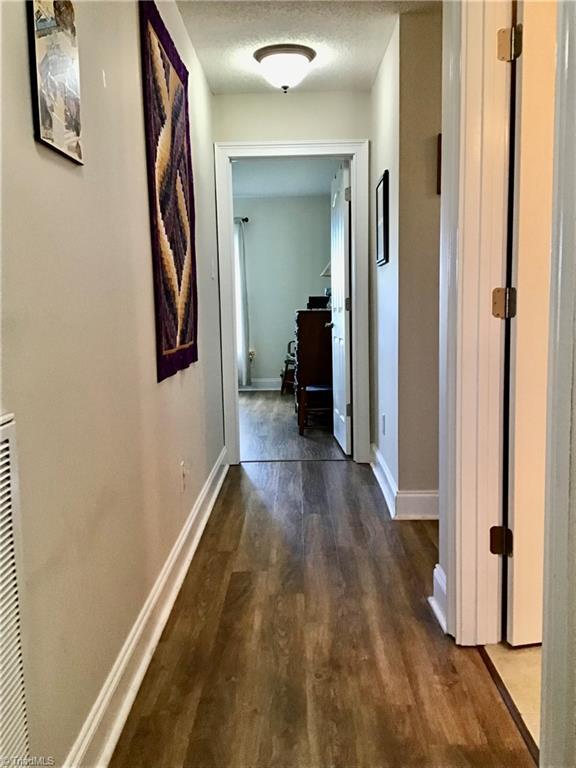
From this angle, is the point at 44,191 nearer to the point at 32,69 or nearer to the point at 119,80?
the point at 32,69

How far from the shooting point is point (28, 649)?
1.04 meters

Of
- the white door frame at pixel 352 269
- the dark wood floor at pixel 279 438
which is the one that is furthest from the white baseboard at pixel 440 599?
the dark wood floor at pixel 279 438

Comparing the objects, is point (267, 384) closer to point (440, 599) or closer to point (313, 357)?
A: point (313, 357)

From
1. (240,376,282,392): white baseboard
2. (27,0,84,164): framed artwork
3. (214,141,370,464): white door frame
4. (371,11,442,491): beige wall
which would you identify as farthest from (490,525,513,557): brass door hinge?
(240,376,282,392): white baseboard

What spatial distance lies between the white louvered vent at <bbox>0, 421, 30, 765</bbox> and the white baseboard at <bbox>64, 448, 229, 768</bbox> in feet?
1.08

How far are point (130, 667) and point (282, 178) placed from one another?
210 inches

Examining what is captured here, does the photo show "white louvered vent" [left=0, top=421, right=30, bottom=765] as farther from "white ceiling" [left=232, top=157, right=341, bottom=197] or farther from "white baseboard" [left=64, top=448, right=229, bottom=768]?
"white ceiling" [left=232, top=157, right=341, bottom=197]

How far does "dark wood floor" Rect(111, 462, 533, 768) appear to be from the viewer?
145 cm

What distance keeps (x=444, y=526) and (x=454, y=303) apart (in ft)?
2.43

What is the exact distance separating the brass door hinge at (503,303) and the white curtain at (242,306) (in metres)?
5.70

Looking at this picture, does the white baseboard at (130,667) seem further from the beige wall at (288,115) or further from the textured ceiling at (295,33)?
the beige wall at (288,115)

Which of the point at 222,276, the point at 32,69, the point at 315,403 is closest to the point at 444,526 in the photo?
the point at 32,69

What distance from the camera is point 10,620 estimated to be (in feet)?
3.13

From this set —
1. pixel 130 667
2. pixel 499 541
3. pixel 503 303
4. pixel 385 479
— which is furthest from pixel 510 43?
pixel 385 479
